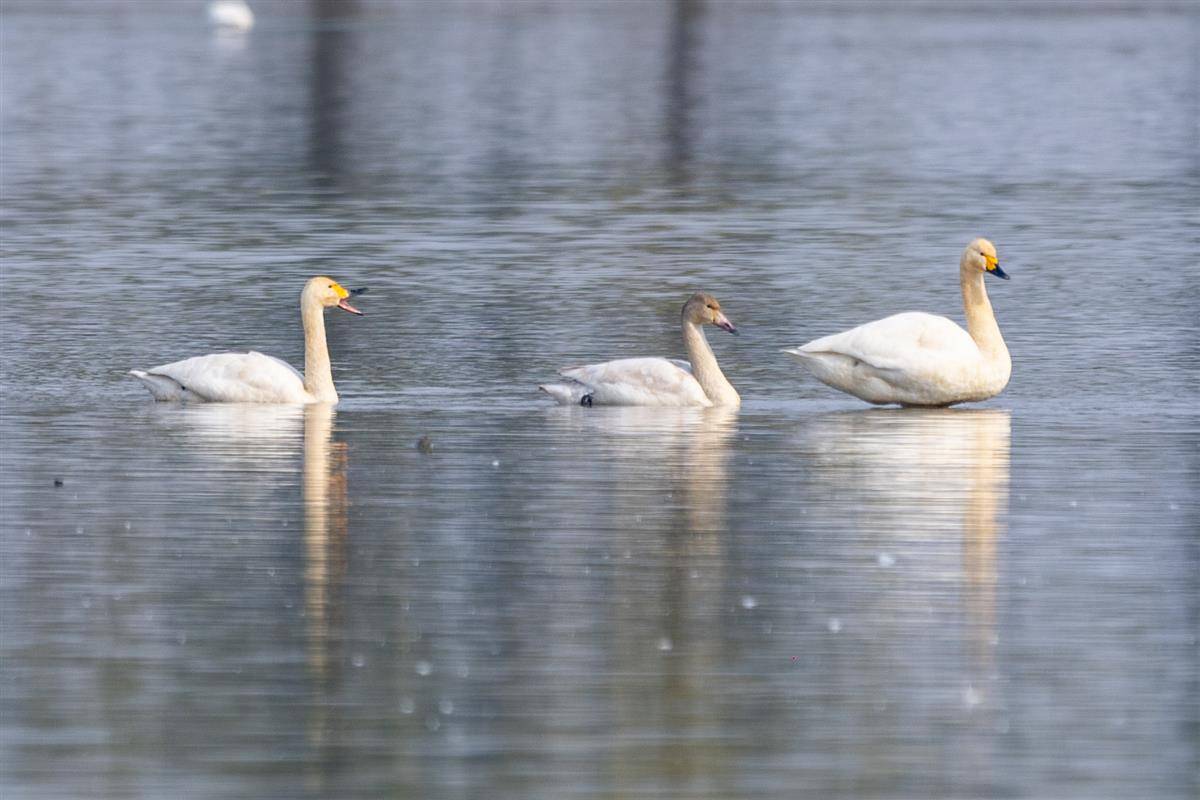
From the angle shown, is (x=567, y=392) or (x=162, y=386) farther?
(x=162, y=386)

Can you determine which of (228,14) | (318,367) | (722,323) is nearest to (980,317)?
(722,323)

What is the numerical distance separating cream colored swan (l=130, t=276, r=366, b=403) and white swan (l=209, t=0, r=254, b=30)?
8776cm

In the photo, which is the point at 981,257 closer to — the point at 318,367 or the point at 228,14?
the point at 318,367

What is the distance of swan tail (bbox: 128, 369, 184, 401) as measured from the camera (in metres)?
18.6

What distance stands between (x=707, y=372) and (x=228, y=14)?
291ft

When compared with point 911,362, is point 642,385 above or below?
below

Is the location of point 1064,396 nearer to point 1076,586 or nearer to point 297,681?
point 1076,586

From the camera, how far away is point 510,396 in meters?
18.6

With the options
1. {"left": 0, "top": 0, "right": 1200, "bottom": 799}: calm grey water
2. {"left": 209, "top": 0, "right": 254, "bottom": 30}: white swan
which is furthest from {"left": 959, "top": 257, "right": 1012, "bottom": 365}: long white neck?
{"left": 209, "top": 0, "right": 254, "bottom": 30}: white swan

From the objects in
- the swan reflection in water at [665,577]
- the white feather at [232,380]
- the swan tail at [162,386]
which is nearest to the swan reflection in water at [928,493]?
the swan reflection in water at [665,577]

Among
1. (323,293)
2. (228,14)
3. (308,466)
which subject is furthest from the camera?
(228,14)

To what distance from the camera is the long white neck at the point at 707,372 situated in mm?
18422

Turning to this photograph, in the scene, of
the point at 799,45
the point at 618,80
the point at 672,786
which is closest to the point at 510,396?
the point at 672,786

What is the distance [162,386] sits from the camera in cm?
1859
